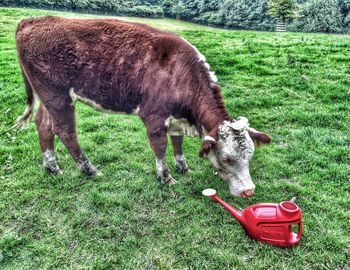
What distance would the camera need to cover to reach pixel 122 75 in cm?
458

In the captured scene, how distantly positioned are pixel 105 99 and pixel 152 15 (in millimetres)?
57539

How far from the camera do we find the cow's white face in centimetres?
381

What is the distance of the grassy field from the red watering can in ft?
0.36

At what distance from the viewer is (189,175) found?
511 cm

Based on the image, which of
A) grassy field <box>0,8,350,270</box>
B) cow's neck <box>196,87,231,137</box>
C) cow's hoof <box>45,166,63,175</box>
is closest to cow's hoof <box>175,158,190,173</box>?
grassy field <box>0,8,350,270</box>

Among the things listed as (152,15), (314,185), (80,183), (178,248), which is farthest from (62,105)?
(152,15)

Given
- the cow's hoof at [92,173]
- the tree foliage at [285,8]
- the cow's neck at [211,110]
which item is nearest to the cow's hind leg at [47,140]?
the cow's hoof at [92,173]

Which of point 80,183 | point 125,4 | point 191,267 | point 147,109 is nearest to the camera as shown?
point 191,267

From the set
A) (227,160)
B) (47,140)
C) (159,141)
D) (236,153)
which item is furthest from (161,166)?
(47,140)

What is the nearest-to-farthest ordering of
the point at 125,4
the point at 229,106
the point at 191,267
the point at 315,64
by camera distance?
the point at 191,267 < the point at 229,106 < the point at 315,64 < the point at 125,4

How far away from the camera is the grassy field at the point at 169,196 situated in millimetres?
3586

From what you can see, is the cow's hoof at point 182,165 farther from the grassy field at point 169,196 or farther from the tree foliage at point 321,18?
the tree foliage at point 321,18

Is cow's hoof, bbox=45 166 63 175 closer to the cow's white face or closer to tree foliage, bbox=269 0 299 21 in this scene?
the cow's white face

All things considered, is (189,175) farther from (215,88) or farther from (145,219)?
(215,88)
